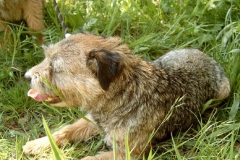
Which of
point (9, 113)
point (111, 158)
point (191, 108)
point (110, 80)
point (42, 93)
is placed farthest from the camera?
point (9, 113)

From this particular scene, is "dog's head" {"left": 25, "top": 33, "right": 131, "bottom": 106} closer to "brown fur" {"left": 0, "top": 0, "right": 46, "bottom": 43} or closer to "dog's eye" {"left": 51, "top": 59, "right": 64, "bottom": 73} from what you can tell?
"dog's eye" {"left": 51, "top": 59, "right": 64, "bottom": 73}

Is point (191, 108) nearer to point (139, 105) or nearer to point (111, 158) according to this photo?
point (139, 105)

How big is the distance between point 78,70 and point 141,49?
1.74 m

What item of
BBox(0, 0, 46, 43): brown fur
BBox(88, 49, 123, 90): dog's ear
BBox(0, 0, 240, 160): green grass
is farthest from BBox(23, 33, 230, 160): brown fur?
BBox(0, 0, 46, 43): brown fur

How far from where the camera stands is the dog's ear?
2.62m

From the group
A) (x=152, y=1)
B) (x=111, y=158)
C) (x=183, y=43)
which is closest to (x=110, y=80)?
(x=111, y=158)

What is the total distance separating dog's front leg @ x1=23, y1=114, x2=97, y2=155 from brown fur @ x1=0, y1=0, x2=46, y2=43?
61.0 inches

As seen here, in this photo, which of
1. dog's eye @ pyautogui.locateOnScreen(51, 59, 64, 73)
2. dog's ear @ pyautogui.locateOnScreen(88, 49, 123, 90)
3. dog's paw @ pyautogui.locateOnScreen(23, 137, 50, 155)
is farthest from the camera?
dog's paw @ pyautogui.locateOnScreen(23, 137, 50, 155)

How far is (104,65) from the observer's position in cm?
262

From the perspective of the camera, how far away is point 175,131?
3426 millimetres

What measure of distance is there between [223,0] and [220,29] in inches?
14.6

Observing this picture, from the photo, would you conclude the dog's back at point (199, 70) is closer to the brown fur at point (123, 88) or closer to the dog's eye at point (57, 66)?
the brown fur at point (123, 88)

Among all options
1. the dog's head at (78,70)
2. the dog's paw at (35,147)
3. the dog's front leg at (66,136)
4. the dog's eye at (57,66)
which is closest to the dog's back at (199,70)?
the dog's head at (78,70)

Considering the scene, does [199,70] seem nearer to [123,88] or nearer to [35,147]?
[123,88]
